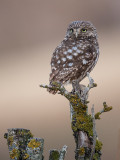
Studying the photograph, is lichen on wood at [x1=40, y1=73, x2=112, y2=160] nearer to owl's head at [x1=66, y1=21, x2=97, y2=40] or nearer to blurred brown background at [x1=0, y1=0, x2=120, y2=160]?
owl's head at [x1=66, y1=21, x2=97, y2=40]

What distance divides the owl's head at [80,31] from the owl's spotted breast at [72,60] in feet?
0.52

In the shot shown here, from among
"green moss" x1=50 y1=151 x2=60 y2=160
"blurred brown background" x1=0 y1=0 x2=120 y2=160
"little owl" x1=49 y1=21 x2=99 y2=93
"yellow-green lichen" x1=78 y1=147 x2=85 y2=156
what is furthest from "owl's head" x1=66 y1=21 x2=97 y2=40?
"green moss" x1=50 y1=151 x2=60 y2=160

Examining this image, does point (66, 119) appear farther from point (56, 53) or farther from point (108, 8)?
point (108, 8)

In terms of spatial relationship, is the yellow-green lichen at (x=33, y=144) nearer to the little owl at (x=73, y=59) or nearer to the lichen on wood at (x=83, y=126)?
the lichen on wood at (x=83, y=126)

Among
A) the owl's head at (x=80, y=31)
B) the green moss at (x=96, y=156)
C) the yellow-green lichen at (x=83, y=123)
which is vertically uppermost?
the owl's head at (x=80, y=31)

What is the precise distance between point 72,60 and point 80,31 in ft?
2.20

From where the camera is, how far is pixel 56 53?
4008 mm

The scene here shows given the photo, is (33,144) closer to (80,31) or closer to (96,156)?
(96,156)

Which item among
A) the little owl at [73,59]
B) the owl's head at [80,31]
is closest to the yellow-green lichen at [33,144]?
the little owl at [73,59]

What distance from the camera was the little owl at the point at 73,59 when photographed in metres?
3.85

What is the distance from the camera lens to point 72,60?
3.91m

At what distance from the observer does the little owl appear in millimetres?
3848

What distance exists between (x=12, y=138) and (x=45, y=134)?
12.1 feet

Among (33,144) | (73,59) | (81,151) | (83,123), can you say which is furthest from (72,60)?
(33,144)
